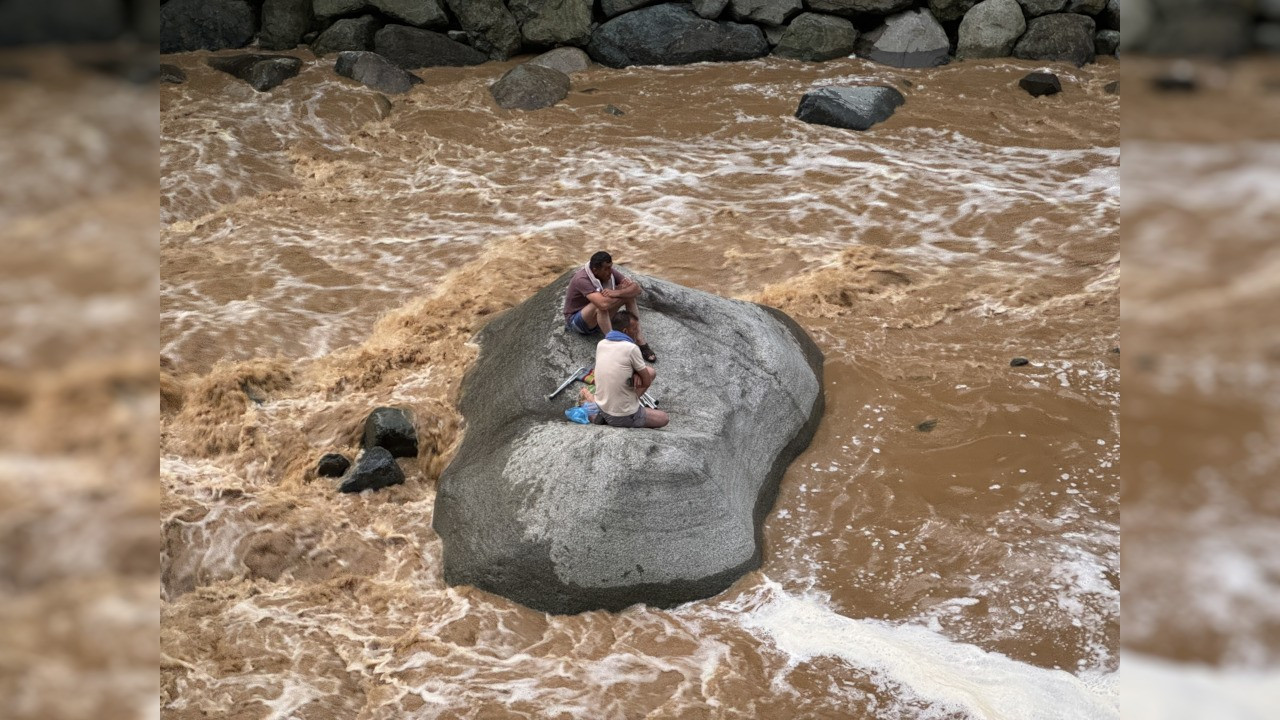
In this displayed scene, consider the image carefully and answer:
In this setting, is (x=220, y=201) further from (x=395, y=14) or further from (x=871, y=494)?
(x=871, y=494)

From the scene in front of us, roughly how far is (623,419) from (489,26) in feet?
31.4

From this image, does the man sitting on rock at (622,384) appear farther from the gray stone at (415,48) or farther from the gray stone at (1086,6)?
the gray stone at (1086,6)

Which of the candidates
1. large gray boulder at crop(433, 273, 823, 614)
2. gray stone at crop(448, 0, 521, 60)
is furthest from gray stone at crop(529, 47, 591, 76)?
large gray boulder at crop(433, 273, 823, 614)

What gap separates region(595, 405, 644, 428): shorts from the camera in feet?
18.7

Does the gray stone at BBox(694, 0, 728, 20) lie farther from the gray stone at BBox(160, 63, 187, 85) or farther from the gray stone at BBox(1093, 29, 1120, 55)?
the gray stone at BBox(160, 63, 187, 85)

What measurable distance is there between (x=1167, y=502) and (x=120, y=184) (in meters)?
1.09

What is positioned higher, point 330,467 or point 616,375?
point 616,375

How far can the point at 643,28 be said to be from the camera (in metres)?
13.8

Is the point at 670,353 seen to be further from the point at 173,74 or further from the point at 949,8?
the point at 173,74

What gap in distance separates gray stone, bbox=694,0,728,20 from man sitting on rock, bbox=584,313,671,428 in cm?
915

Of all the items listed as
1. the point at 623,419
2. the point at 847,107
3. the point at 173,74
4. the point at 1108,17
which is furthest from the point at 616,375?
the point at 1108,17

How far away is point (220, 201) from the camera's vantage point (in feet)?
35.4

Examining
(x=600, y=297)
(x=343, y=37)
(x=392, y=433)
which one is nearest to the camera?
(x=600, y=297)

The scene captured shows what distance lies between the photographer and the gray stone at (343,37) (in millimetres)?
13711
